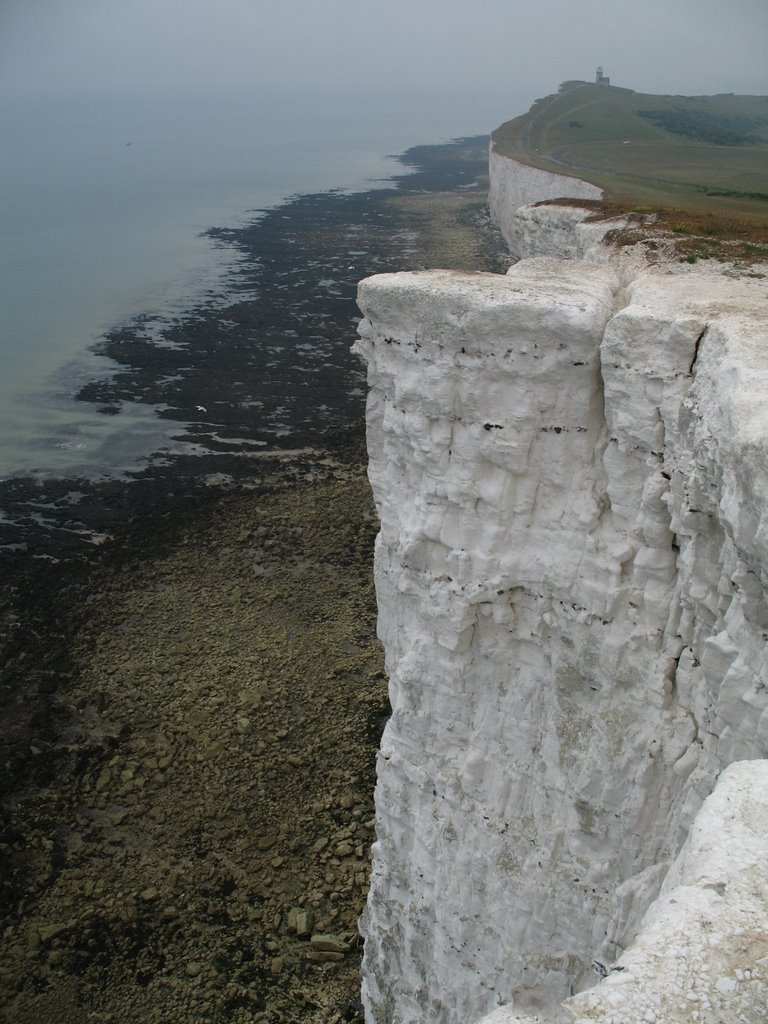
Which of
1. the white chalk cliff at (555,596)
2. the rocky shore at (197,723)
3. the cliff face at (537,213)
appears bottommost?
the rocky shore at (197,723)

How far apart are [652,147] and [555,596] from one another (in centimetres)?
9614

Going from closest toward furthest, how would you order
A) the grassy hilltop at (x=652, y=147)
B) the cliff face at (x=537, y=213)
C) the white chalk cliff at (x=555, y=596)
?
the white chalk cliff at (x=555, y=596) < the cliff face at (x=537, y=213) < the grassy hilltop at (x=652, y=147)

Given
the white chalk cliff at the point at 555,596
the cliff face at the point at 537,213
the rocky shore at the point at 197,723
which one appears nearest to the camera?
the white chalk cliff at the point at 555,596

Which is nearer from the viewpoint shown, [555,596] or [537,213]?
[555,596]

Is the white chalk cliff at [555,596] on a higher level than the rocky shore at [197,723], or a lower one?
higher

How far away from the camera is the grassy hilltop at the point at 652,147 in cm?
5139

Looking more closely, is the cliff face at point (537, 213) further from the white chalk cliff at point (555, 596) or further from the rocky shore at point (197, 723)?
the rocky shore at point (197, 723)

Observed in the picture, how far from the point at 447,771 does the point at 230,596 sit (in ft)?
53.9

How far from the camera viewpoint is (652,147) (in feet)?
303

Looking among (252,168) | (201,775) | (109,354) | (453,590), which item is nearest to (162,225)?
(109,354)

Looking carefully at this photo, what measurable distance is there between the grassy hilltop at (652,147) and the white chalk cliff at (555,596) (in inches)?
735

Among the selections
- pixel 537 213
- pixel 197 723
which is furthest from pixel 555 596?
pixel 537 213

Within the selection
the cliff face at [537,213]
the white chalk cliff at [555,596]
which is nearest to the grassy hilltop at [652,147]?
the cliff face at [537,213]

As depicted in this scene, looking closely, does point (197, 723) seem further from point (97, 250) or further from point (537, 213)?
point (97, 250)
